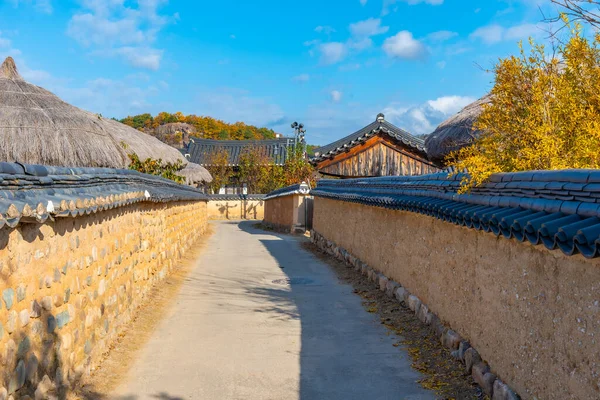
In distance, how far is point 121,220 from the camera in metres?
7.21

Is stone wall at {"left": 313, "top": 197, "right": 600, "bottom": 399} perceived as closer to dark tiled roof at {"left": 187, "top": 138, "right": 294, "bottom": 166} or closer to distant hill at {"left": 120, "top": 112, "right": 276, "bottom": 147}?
dark tiled roof at {"left": 187, "top": 138, "right": 294, "bottom": 166}

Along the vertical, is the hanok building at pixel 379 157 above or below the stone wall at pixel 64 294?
above

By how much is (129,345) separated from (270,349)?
166 cm

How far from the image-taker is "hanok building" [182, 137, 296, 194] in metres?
45.4

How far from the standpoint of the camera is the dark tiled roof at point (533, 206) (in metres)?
3.30

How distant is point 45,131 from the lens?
9469 mm

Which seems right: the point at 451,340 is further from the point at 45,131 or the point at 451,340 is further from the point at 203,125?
the point at 203,125

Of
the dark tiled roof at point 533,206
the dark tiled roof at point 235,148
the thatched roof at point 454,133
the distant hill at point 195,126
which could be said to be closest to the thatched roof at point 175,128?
the distant hill at point 195,126

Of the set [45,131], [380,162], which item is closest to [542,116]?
[45,131]

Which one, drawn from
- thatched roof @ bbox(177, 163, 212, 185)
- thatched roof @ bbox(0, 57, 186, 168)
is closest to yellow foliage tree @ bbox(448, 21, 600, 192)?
thatched roof @ bbox(0, 57, 186, 168)

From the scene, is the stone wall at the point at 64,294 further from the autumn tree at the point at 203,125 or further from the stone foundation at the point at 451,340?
the autumn tree at the point at 203,125

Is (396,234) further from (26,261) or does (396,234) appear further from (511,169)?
(26,261)

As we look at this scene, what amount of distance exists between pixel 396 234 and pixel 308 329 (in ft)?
8.42

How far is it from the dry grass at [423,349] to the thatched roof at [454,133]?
10.6 ft
